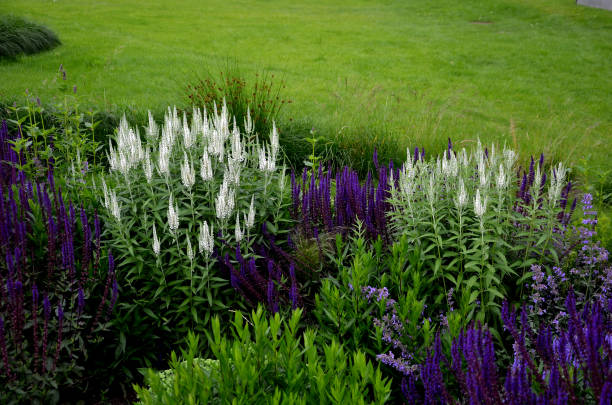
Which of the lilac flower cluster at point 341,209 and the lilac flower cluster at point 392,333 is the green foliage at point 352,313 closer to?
the lilac flower cluster at point 392,333

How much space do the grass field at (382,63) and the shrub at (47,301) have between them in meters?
5.55

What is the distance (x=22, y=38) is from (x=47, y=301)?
56.2 ft

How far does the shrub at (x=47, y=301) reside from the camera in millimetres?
3322

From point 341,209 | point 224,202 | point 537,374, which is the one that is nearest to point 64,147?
point 224,202

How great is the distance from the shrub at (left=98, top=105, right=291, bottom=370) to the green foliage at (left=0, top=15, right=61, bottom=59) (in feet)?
48.3

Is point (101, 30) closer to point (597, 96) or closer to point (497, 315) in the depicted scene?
point (597, 96)

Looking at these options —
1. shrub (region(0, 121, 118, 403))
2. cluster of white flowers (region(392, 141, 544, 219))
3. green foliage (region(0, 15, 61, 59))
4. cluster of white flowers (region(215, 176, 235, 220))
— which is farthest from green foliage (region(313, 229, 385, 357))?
green foliage (region(0, 15, 61, 59))

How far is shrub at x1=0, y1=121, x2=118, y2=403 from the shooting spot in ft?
10.9

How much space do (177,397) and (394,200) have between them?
2.58 meters

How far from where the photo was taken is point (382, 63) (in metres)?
19.8

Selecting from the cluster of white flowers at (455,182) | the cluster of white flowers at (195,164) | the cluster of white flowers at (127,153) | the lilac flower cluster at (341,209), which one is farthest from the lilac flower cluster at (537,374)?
the cluster of white flowers at (127,153)

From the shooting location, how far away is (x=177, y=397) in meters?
2.48

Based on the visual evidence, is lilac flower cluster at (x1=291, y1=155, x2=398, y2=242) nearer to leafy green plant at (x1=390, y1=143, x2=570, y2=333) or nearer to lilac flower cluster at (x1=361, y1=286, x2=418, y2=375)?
leafy green plant at (x1=390, y1=143, x2=570, y2=333)

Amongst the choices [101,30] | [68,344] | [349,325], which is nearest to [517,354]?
[349,325]
